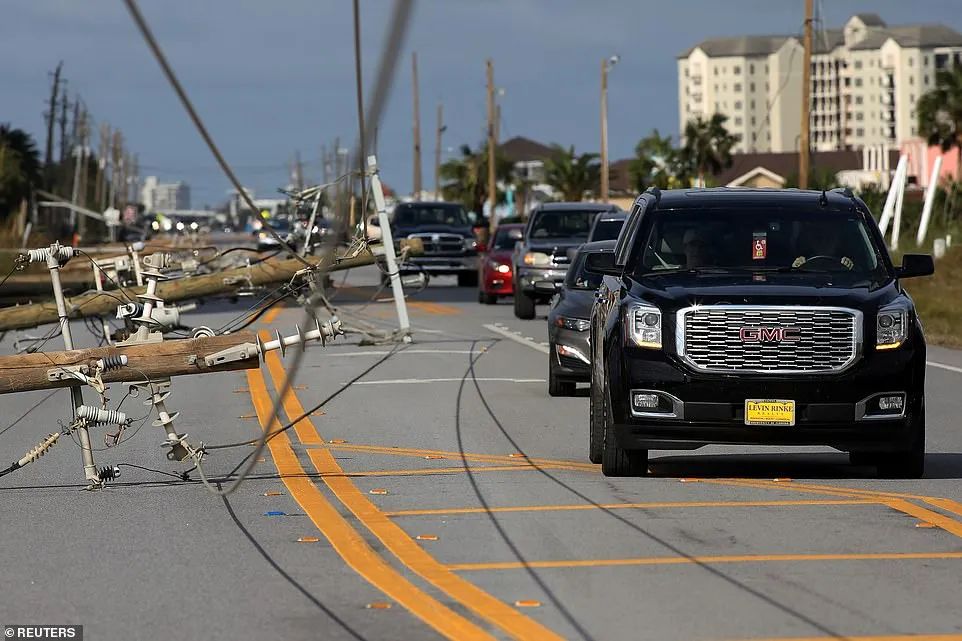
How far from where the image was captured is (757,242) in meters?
11.9

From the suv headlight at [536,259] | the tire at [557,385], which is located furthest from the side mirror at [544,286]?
the tire at [557,385]

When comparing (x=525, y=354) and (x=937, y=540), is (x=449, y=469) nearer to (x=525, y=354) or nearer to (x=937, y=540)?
(x=937, y=540)

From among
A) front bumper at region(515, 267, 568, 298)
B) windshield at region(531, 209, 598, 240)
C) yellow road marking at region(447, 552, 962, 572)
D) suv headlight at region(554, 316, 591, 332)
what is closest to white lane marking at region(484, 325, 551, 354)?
front bumper at region(515, 267, 568, 298)

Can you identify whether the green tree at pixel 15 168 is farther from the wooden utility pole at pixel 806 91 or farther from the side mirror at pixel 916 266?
the side mirror at pixel 916 266

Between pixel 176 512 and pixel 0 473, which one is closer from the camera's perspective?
pixel 176 512

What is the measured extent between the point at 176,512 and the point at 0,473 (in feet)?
6.90

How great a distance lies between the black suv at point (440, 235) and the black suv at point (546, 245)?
11228 millimetres

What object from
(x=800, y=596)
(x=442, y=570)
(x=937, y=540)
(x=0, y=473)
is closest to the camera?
(x=800, y=596)

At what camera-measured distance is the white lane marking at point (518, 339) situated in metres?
24.0

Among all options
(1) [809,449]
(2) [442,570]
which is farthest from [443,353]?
(2) [442,570]

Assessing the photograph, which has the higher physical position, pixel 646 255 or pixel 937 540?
pixel 646 255

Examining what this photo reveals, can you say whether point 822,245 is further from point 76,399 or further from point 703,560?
point 76,399

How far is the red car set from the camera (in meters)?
35.9

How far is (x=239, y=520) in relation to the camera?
31.7ft
